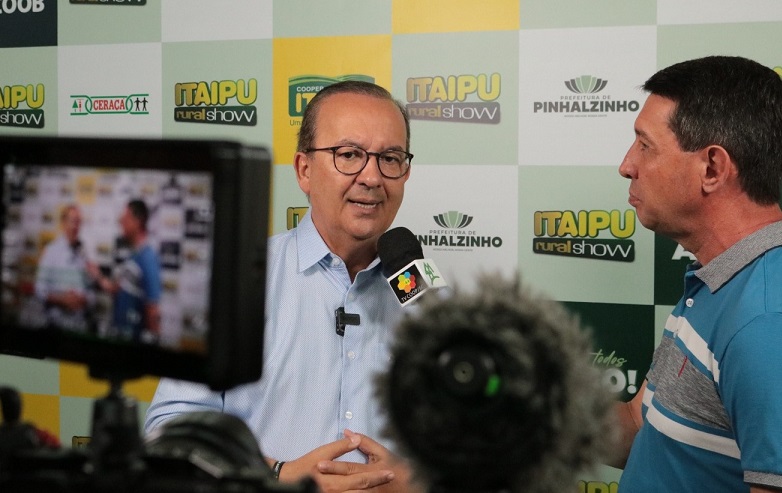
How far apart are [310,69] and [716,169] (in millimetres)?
1312

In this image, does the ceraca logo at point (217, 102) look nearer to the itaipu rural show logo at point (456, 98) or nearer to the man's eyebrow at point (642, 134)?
the itaipu rural show logo at point (456, 98)

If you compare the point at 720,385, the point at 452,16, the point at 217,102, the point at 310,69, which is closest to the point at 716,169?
the point at 720,385

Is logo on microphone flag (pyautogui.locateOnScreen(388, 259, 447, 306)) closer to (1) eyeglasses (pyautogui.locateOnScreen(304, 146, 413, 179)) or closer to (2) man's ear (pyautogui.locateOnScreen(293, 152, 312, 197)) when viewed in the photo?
(1) eyeglasses (pyautogui.locateOnScreen(304, 146, 413, 179))

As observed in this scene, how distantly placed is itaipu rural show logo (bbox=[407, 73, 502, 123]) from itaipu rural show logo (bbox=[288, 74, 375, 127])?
0.73ft

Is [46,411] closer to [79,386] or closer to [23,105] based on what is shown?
[79,386]

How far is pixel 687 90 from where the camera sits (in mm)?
1620

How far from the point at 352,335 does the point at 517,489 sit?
3.62 ft

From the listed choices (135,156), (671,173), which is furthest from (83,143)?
(671,173)

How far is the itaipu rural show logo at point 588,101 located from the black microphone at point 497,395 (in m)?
1.76

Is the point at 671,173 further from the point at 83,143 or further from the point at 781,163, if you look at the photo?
the point at 83,143

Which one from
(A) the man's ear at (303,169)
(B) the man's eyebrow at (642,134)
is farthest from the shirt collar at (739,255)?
(A) the man's ear at (303,169)

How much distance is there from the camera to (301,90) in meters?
2.49

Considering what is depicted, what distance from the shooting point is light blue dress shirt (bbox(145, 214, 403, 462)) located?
63.7 inches

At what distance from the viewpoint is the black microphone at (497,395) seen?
1.89ft
